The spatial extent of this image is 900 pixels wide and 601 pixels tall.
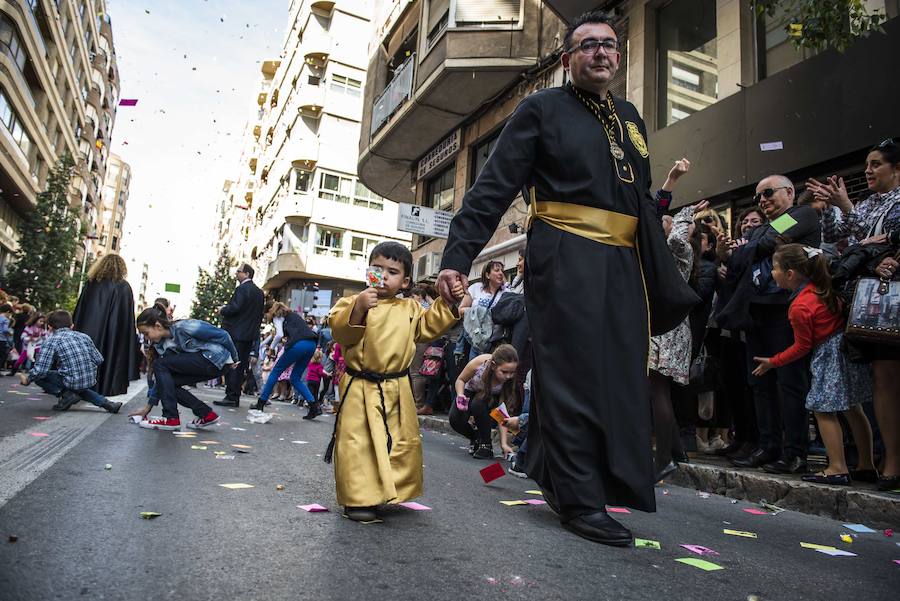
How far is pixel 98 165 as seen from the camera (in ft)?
188

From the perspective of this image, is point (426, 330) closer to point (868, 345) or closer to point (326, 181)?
point (868, 345)

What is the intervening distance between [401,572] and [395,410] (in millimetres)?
1146

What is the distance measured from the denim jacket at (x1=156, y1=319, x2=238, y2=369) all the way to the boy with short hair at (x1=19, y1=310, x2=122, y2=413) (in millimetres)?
1123

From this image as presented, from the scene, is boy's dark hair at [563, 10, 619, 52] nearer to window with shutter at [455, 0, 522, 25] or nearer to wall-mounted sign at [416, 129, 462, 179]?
window with shutter at [455, 0, 522, 25]

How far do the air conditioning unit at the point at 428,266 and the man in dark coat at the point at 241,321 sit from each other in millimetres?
8097

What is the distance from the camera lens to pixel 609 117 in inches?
125

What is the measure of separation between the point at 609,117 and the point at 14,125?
107 feet

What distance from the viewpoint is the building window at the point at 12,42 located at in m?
25.3

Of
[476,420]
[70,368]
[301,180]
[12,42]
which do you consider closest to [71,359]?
[70,368]

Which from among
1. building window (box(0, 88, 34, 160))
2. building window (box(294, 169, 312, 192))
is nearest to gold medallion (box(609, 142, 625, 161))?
building window (box(0, 88, 34, 160))

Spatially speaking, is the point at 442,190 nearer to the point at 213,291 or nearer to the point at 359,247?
the point at 359,247

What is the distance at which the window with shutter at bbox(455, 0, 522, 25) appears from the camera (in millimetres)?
14625

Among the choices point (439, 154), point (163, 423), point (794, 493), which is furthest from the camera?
point (439, 154)

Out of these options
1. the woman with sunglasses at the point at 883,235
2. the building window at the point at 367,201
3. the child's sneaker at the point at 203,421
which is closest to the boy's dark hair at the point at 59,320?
the child's sneaker at the point at 203,421
